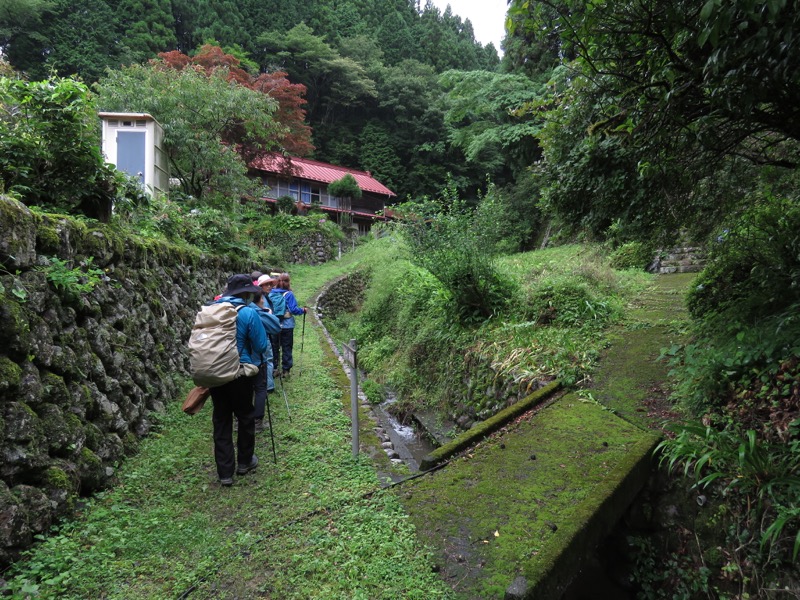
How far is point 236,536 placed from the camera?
329 centimetres

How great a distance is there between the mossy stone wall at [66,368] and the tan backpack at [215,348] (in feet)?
3.34

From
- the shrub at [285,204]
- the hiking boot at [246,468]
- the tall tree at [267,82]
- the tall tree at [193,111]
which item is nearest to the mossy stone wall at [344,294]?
the tall tree at [193,111]

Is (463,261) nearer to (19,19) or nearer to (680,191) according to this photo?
(680,191)

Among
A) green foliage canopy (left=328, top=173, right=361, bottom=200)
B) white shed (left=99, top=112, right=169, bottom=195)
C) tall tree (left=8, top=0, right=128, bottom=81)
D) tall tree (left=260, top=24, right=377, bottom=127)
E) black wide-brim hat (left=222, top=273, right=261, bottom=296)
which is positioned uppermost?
tall tree (left=260, top=24, right=377, bottom=127)

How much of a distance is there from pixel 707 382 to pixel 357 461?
10.8 ft

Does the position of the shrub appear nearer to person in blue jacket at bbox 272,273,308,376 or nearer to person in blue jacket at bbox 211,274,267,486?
person in blue jacket at bbox 272,273,308,376

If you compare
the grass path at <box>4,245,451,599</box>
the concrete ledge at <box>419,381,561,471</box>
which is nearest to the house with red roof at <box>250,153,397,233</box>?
the concrete ledge at <box>419,381,561,471</box>

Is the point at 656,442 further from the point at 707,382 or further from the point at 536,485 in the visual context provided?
the point at 536,485

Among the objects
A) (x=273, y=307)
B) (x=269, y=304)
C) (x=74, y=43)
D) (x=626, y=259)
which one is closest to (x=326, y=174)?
(x=74, y=43)

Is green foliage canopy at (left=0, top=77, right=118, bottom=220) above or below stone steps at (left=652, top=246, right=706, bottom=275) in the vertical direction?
above

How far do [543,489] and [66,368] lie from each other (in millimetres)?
4091

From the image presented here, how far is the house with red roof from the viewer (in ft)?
91.6

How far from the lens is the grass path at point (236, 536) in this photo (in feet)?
8.85

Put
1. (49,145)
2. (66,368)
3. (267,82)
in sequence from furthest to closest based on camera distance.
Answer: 1. (267,82)
2. (49,145)
3. (66,368)
